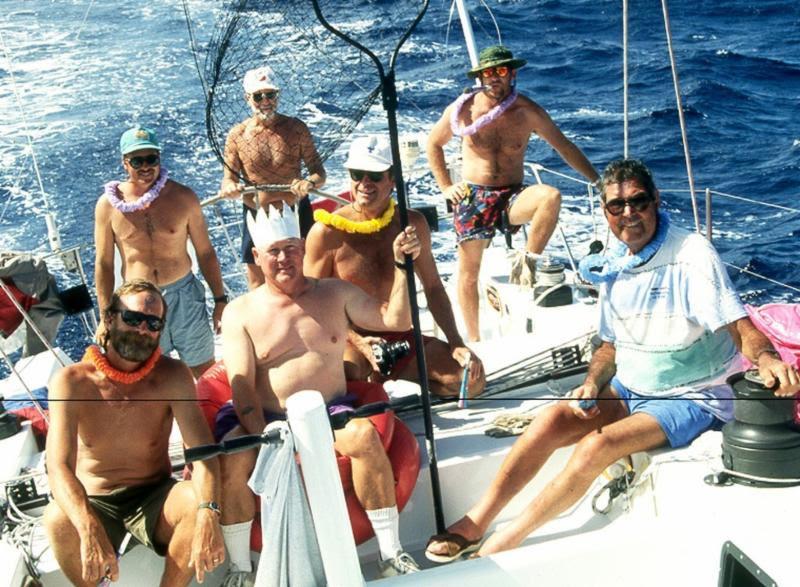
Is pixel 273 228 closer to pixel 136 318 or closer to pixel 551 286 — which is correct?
pixel 136 318

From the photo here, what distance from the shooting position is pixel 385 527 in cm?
359

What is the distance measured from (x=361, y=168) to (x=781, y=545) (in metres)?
2.09

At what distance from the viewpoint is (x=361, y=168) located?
4.21 metres

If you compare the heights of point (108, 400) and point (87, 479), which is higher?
point (108, 400)

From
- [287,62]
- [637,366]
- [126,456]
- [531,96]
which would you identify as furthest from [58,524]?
[531,96]

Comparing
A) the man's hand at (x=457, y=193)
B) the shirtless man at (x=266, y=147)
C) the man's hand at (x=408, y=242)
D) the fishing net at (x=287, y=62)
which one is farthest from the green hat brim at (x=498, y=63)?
the man's hand at (x=408, y=242)

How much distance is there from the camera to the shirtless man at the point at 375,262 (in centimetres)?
425

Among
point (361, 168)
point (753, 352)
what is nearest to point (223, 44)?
point (361, 168)

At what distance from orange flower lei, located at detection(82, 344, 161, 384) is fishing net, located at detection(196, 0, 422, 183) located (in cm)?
108

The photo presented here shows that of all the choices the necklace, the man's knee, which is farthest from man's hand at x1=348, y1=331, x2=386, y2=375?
the man's knee

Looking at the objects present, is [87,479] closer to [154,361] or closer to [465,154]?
[154,361]

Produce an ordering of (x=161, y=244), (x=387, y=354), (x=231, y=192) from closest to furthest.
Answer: (x=387, y=354) → (x=231, y=192) → (x=161, y=244)

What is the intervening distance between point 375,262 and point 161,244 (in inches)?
44.4

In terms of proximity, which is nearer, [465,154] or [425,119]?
[465,154]
